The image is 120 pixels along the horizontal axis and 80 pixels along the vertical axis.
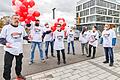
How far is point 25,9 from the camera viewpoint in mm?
5129

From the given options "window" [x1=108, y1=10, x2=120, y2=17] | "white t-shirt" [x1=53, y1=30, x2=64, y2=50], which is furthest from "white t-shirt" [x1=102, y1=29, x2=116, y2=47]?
"window" [x1=108, y1=10, x2=120, y2=17]

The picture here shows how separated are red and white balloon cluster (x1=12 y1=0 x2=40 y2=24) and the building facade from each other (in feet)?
156

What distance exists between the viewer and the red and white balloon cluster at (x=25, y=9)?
197 inches

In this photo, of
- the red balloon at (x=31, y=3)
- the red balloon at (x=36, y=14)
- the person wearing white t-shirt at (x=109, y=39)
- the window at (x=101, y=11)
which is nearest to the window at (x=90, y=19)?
the window at (x=101, y=11)

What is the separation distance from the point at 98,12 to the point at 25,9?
53.3 meters

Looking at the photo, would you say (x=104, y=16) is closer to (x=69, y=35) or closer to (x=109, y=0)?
(x=109, y=0)

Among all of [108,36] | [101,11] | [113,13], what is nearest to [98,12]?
[101,11]

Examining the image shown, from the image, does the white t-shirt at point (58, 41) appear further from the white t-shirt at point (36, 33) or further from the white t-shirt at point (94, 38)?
the white t-shirt at point (94, 38)

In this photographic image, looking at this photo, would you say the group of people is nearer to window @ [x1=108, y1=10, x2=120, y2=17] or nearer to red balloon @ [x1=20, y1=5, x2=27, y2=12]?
red balloon @ [x1=20, y1=5, x2=27, y2=12]

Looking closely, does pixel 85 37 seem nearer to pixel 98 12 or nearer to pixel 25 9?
pixel 25 9

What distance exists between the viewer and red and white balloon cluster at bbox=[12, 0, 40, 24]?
5.01m

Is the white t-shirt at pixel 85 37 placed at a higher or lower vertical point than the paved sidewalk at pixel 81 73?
higher

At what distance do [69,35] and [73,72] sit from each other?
3.58 m

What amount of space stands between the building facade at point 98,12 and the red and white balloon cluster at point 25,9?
4766 cm
